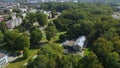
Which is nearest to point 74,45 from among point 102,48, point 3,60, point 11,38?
point 102,48

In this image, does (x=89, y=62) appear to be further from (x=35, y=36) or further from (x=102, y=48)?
(x=35, y=36)

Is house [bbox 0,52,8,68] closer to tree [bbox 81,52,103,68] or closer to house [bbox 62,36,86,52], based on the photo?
house [bbox 62,36,86,52]

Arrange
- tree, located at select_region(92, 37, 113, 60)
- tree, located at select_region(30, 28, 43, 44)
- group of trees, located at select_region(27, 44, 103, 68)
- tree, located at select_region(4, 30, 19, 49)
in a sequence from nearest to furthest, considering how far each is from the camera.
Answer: group of trees, located at select_region(27, 44, 103, 68), tree, located at select_region(92, 37, 113, 60), tree, located at select_region(4, 30, 19, 49), tree, located at select_region(30, 28, 43, 44)

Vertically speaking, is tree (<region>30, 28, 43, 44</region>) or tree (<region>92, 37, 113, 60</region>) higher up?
tree (<region>92, 37, 113, 60</region>)

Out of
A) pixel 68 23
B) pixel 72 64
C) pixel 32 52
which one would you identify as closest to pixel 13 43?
pixel 32 52

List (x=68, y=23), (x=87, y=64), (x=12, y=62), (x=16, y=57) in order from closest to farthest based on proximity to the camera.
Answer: (x=87, y=64) < (x=12, y=62) < (x=16, y=57) < (x=68, y=23)

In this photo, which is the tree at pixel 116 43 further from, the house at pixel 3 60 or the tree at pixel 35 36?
the house at pixel 3 60

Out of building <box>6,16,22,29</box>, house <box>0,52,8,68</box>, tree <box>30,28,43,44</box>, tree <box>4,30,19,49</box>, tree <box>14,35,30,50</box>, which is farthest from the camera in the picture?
building <box>6,16,22,29</box>

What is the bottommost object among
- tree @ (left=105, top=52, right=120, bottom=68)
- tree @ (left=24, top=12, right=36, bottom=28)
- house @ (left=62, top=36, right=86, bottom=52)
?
house @ (left=62, top=36, right=86, bottom=52)

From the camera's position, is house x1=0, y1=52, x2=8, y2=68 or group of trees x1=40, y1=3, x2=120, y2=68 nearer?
group of trees x1=40, y1=3, x2=120, y2=68

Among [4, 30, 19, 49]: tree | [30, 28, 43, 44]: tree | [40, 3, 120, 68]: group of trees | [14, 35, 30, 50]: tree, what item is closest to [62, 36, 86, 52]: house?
[40, 3, 120, 68]: group of trees

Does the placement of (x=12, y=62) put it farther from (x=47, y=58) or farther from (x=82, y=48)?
(x=82, y=48)
